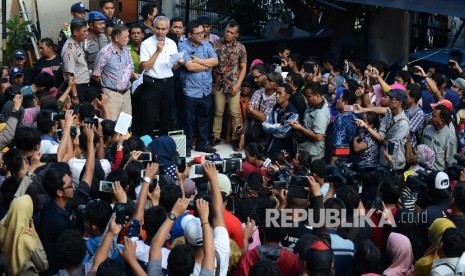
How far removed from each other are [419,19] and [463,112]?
424 centimetres

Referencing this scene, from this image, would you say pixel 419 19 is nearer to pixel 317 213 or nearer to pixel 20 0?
pixel 20 0

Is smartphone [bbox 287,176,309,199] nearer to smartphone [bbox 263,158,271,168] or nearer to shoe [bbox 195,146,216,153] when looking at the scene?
smartphone [bbox 263,158,271,168]

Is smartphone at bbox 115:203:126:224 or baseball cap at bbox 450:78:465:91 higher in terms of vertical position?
smartphone at bbox 115:203:126:224

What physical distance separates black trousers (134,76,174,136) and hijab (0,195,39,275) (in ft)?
15.1

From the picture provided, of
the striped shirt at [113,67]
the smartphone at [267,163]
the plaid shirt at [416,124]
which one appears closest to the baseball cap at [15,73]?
the striped shirt at [113,67]

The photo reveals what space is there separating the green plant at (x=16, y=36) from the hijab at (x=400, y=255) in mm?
8104

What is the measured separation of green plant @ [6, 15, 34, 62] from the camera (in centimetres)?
1335

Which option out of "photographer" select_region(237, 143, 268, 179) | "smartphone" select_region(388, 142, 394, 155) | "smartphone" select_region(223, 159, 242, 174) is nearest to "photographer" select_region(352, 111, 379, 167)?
"smartphone" select_region(388, 142, 394, 155)

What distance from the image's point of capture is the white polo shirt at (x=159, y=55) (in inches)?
434

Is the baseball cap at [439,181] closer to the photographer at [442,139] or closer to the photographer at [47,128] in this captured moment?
the photographer at [442,139]

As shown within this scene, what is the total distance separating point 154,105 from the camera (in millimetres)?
11320

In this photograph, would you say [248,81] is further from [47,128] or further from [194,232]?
[194,232]

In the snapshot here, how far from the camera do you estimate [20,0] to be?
1410cm

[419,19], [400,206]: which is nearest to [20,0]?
[419,19]
